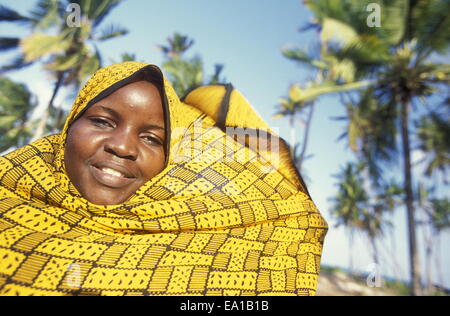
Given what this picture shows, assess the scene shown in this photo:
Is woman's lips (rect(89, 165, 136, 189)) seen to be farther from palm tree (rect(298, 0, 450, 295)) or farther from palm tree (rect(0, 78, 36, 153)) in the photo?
palm tree (rect(0, 78, 36, 153))

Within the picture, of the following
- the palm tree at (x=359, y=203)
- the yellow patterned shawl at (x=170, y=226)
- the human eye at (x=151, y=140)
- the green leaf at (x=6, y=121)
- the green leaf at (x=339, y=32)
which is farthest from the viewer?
the palm tree at (x=359, y=203)

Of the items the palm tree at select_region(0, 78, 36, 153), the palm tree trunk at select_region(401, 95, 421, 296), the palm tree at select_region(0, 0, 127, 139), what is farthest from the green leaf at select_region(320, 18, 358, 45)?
the palm tree at select_region(0, 78, 36, 153)

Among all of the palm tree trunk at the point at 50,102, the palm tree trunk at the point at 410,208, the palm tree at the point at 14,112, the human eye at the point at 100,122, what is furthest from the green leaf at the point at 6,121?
the palm tree trunk at the point at 410,208

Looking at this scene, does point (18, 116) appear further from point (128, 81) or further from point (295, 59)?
point (128, 81)

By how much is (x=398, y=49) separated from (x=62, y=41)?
410 inches

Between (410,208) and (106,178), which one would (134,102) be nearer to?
(106,178)

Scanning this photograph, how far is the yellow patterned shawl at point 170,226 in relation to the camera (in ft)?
3.69

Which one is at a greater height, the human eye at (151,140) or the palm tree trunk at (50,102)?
the palm tree trunk at (50,102)

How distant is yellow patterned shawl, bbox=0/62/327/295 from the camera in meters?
1.12

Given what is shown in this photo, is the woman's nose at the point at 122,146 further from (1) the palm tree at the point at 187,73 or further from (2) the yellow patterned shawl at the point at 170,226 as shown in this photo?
(1) the palm tree at the point at 187,73

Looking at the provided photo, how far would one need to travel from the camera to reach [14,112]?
1259 centimetres

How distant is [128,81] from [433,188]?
1156 inches

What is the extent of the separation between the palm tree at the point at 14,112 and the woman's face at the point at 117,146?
44.7ft
